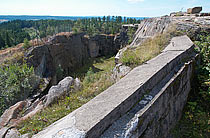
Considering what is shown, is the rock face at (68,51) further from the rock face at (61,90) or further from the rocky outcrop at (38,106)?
the rocky outcrop at (38,106)

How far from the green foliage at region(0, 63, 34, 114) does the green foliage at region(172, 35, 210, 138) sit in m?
8.24

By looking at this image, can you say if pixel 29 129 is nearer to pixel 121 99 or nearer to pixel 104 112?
pixel 104 112

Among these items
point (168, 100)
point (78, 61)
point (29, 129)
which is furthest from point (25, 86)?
point (78, 61)

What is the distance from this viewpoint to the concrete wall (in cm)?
163

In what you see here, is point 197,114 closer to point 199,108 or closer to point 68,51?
point 199,108

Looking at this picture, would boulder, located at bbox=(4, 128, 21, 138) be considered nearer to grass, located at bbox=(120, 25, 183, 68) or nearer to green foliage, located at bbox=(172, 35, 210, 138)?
grass, located at bbox=(120, 25, 183, 68)

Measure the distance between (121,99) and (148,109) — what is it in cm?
46

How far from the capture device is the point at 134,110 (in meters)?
2.04

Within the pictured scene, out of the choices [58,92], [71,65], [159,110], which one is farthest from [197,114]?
[71,65]

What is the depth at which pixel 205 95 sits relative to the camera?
149 inches

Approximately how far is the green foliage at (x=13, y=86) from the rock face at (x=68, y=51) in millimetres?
7729

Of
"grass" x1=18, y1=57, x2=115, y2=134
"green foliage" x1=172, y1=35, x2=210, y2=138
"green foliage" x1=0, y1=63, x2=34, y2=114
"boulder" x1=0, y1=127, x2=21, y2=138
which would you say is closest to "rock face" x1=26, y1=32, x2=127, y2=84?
"green foliage" x1=0, y1=63, x2=34, y2=114

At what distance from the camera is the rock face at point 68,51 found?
18.6 meters

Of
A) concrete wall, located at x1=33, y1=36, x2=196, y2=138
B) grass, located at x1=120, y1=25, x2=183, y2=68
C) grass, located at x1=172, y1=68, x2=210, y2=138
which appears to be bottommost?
grass, located at x1=172, y1=68, x2=210, y2=138
